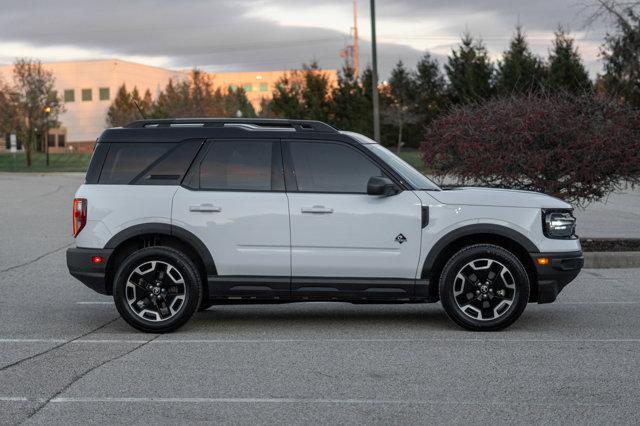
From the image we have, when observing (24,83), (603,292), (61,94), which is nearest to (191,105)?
(24,83)

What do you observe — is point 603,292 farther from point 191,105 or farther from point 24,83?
point 191,105

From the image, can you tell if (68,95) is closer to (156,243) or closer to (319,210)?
(156,243)

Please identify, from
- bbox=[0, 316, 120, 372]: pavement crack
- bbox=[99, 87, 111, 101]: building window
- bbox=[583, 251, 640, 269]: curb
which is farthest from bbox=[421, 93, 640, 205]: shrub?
bbox=[99, 87, 111, 101]: building window

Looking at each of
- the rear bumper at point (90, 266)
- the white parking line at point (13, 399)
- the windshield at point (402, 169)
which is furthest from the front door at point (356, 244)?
the white parking line at point (13, 399)

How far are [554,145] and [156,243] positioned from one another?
23.7 ft

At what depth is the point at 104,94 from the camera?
120000 millimetres

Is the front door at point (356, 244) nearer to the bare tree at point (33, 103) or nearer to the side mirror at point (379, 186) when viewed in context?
the side mirror at point (379, 186)

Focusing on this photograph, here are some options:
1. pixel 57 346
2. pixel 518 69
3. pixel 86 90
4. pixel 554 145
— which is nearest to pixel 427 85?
pixel 518 69

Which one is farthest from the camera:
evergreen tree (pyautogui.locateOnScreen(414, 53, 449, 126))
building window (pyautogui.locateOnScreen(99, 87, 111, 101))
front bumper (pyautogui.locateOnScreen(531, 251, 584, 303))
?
building window (pyautogui.locateOnScreen(99, 87, 111, 101))

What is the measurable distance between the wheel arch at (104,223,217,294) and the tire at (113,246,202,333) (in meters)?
0.14

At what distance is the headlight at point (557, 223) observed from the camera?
9039mm

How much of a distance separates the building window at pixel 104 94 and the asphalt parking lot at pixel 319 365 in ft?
366

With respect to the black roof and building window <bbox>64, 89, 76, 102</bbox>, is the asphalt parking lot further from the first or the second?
building window <bbox>64, 89, 76, 102</bbox>

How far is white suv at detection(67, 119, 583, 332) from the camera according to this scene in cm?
895
